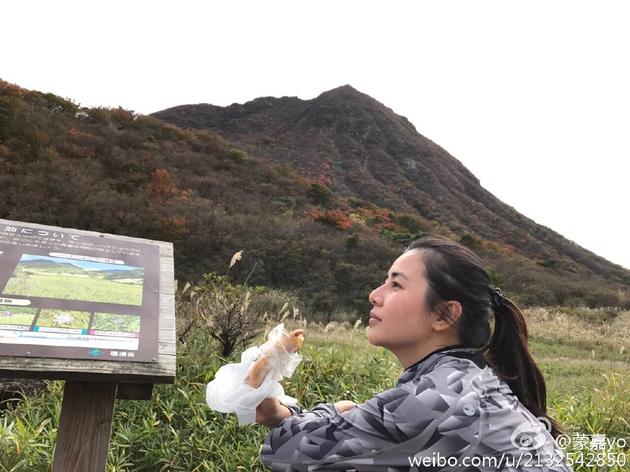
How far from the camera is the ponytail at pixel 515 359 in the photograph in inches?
72.9

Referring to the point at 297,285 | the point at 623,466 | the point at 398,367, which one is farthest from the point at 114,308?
the point at 297,285

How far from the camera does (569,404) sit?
475 cm

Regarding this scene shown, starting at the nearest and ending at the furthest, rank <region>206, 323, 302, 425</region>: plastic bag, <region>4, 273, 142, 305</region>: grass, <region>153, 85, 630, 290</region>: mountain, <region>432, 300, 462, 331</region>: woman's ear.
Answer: <region>206, 323, 302, 425</region>: plastic bag, <region>432, 300, 462, 331</region>: woman's ear, <region>4, 273, 142, 305</region>: grass, <region>153, 85, 630, 290</region>: mountain

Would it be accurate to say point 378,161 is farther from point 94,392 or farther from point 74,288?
point 94,392

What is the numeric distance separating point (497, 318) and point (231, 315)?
348 centimetres

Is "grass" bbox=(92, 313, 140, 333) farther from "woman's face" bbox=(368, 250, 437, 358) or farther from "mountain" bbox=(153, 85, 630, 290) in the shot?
"mountain" bbox=(153, 85, 630, 290)

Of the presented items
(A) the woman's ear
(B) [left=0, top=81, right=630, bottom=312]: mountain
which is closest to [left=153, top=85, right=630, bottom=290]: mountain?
(B) [left=0, top=81, right=630, bottom=312]: mountain

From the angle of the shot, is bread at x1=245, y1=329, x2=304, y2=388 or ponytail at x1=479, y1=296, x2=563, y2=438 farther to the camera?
ponytail at x1=479, y1=296, x2=563, y2=438

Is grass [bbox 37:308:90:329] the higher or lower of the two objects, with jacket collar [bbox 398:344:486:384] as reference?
lower

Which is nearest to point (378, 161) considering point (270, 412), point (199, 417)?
point (199, 417)

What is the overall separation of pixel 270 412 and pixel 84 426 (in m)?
1.08

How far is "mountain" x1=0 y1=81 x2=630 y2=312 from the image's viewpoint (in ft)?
49.9

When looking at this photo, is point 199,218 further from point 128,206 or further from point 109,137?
point 109,137

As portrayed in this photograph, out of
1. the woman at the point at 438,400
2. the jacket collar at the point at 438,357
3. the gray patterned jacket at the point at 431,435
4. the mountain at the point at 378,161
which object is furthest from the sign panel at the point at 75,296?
the mountain at the point at 378,161
